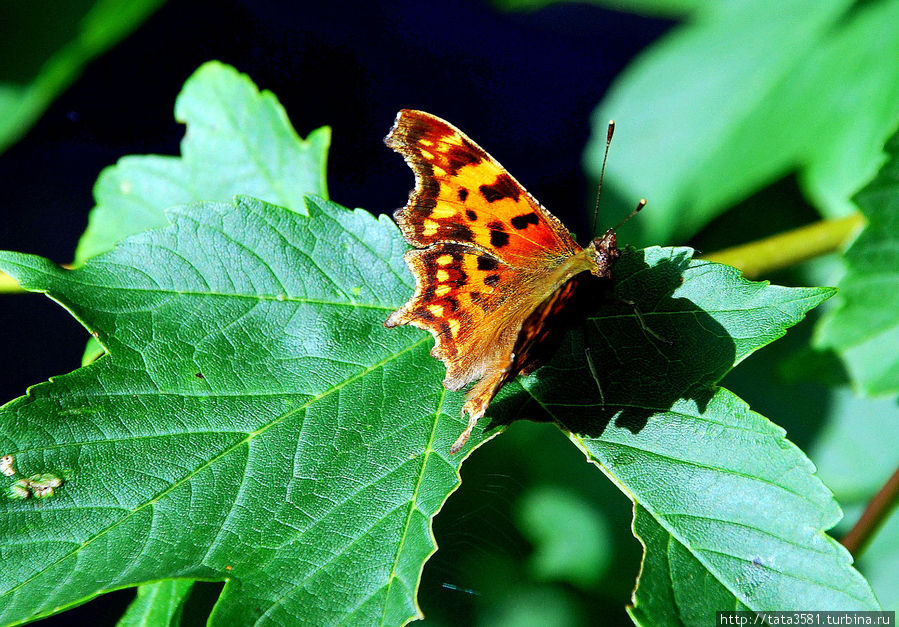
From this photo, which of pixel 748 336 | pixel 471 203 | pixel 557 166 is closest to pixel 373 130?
pixel 557 166

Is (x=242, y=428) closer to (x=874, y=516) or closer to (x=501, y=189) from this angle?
(x=501, y=189)

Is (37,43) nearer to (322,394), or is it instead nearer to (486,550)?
(322,394)

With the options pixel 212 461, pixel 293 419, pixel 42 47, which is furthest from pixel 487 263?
pixel 42 47

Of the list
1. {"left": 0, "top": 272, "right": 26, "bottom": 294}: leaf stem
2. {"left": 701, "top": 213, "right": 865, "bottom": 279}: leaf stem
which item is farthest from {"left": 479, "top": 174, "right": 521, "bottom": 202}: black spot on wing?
{"left": 0, "top": 272, "right": 26, "bottom": 294}: leaf stem

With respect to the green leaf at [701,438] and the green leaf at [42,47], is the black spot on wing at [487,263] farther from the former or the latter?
the green leaf at [42,47]

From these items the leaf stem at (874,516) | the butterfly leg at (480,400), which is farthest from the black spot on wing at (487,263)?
the leaf stem at (874,516)
